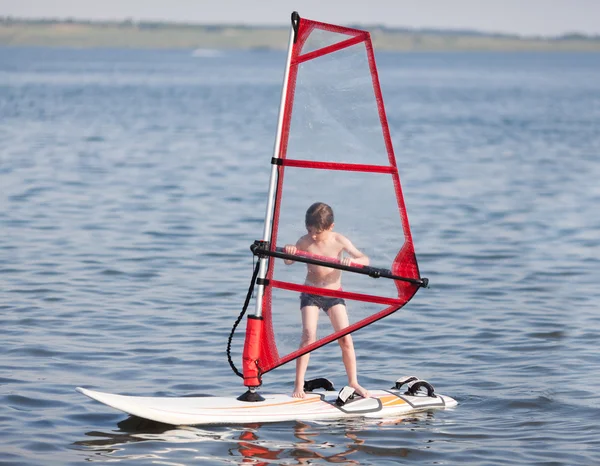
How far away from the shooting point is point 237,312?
522 inches

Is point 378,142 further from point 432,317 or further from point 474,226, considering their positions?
point 474,226

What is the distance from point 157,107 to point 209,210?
42.3 m

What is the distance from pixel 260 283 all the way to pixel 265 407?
968 millimetres

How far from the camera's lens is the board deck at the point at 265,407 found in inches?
332

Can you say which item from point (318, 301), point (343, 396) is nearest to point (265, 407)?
point (343, 396)

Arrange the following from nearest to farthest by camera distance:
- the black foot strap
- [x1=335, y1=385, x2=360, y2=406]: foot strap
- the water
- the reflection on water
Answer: the reflection on water
the water
[x1=335, y1=385, x2=360, y2=406]: foot strap
the black foot strap

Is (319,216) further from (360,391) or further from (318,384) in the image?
(318,384)

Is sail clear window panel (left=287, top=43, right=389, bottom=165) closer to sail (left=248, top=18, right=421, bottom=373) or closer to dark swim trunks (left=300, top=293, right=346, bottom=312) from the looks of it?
sail (left=248, top=18, right=421, bottom=373)

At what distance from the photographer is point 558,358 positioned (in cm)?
1123

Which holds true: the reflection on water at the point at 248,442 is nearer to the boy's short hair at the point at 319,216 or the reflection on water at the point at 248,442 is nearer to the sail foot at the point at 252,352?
the sail foot at the point at 252,352

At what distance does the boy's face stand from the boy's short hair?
0.02 metres

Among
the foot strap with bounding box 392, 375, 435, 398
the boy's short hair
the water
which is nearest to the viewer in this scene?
the water

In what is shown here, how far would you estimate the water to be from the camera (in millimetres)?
8438

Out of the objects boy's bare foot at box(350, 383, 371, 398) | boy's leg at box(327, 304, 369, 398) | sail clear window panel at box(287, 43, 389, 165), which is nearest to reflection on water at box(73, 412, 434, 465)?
boy's bare foot at box(350, 383, 371, 398)
